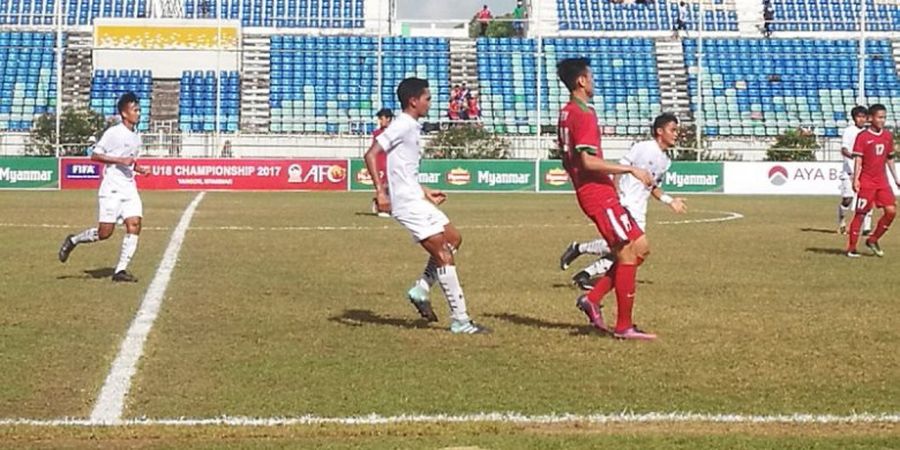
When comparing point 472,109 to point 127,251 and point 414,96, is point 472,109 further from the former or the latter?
point 414,96

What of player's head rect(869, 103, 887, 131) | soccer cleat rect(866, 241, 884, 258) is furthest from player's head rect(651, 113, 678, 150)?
soccer cleat rect(866, 241, 884, 258)

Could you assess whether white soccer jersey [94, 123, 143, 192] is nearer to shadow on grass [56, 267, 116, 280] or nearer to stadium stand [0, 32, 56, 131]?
shadow on grass [56, 267, 116, 280]

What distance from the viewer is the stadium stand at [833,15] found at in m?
59.6

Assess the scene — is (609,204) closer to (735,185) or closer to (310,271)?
(310,271)

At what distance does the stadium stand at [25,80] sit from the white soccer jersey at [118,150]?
1377 inches

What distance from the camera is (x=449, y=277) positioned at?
10133mm

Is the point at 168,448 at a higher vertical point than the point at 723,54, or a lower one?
lower

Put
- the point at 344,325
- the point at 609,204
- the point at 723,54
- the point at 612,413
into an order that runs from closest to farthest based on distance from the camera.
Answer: the point at 612,413
the point at 609,204
the point at 344,325
the point at 723,54

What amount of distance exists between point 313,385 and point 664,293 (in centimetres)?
586

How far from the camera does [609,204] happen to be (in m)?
9.95

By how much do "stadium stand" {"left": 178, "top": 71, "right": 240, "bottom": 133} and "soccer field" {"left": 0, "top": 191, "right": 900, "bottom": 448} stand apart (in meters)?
31.4

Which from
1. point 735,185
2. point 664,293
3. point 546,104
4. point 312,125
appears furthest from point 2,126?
point 664,293

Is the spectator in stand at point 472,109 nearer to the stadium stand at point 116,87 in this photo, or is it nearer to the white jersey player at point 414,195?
the stadium stand at point 116,87

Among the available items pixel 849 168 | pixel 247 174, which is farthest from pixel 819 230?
pixel 247 174
